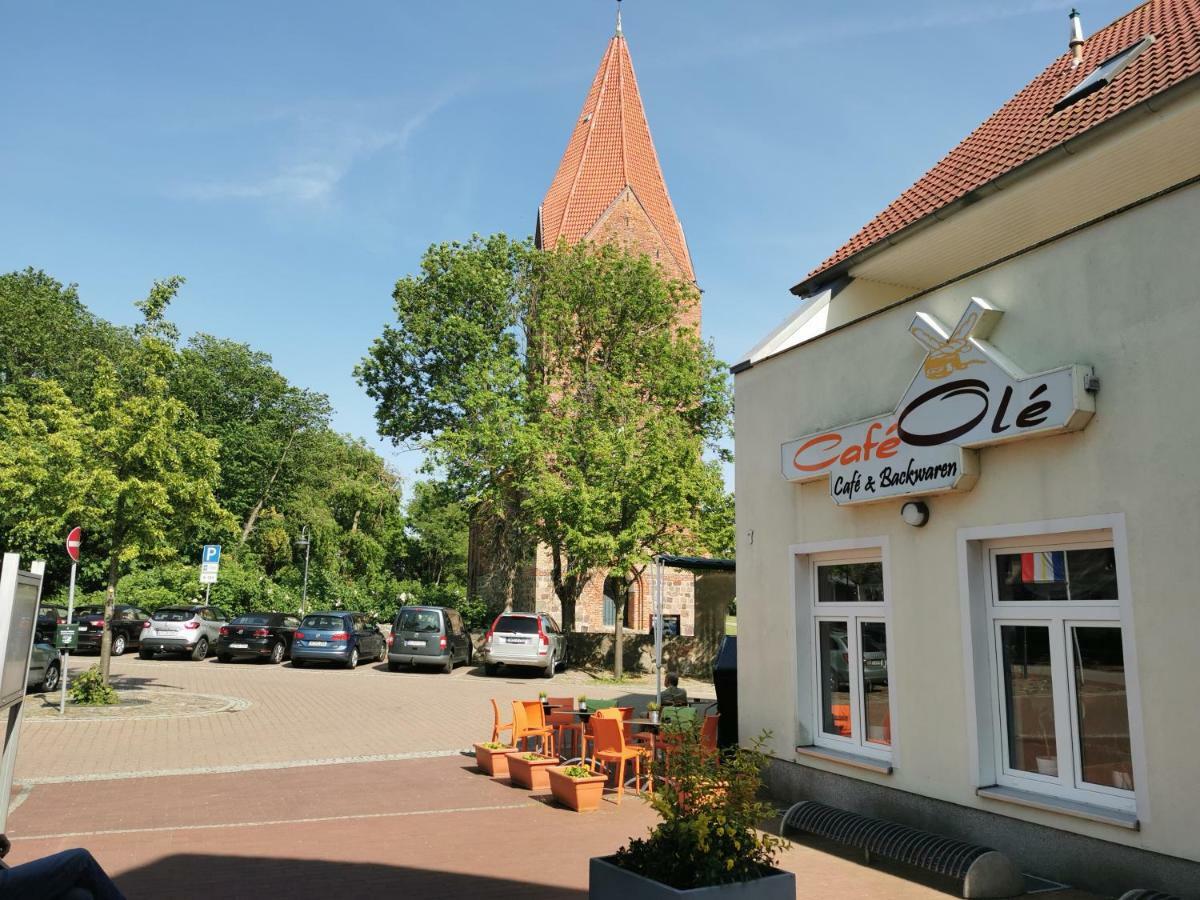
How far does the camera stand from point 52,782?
9867 millimetres

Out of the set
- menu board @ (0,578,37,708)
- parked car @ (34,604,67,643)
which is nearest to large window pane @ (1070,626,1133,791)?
menu board @ (0,578,37,708)

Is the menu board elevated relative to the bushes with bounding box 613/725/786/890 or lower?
elevated

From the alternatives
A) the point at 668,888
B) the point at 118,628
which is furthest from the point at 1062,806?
the point at 118,628

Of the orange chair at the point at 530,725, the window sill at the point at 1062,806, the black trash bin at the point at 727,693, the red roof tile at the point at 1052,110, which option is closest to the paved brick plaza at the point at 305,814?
the orange chair at the point at 530,725

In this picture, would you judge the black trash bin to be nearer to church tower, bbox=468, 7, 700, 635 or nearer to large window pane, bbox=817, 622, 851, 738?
large window pane, bbox=817, 622, 851, 738

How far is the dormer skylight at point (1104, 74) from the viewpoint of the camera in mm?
9516

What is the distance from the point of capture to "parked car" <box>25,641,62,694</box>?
16.8 metres

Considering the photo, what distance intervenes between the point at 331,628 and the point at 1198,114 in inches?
928

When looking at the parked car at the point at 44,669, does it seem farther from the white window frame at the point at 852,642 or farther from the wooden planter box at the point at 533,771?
the white window frame at the point at 852,642

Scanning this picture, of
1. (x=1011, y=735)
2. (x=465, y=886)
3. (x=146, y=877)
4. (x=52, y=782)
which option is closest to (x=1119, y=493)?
(x=1011, y=735)

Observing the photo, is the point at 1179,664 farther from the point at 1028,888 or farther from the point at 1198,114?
the point at 1198,114

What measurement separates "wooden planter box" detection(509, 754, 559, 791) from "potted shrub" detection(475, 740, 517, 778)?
1.57ft

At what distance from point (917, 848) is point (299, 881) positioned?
4.42m

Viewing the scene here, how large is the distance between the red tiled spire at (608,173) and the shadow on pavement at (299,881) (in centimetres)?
3451
